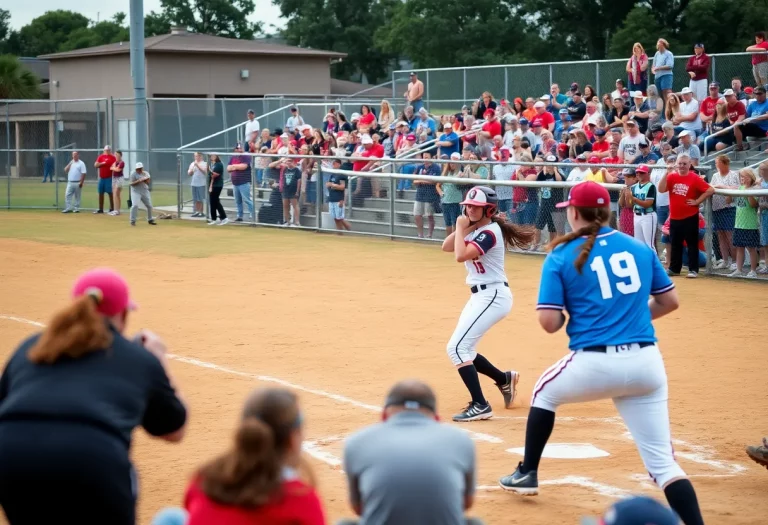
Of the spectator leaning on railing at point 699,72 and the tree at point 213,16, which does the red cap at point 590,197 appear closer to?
the spectator leaning on railing at point 699,72

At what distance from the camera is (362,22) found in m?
81.7

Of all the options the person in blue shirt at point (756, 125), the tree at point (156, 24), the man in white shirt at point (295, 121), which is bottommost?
the person in blue shirt at point (756, 125)

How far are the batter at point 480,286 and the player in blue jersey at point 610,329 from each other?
100 inches

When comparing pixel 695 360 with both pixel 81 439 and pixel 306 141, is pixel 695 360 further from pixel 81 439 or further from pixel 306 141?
pixel 306 141

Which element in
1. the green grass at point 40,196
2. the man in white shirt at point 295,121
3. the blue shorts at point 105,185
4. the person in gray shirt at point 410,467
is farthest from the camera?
the green grass at point 40,196

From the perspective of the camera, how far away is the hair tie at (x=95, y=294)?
4184 millimetres

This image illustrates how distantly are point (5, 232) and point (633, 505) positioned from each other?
2420 centimetres

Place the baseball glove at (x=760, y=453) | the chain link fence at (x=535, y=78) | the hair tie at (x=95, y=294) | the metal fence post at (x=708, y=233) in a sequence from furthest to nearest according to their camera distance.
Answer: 1. the chain link fence at (x=535, y=78)
2. the metal fence post at (x=708, y=233)
3. the baseball glove at (x=760, y=453)
4. the hair tie at (x=95, y=294)

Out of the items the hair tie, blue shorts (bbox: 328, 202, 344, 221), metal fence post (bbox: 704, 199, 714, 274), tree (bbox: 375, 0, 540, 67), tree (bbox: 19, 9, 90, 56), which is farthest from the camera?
tree (bbox: 19, 9, 90, 56)

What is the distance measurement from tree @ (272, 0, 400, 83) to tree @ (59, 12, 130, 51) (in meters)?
17.5

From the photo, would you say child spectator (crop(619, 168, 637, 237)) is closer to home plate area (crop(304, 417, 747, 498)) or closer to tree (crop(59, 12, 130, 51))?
home plate area (crop(304, 417, 747, 498))

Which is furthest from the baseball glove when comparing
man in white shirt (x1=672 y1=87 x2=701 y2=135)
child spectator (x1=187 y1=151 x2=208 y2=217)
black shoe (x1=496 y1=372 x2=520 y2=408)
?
child spectator (x1=187 y1=151 x2=208 y2=217)

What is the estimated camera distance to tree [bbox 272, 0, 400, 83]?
261 feet

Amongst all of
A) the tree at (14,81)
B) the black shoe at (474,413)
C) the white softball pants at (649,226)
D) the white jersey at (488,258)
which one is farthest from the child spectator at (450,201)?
the tree at (14,81)
